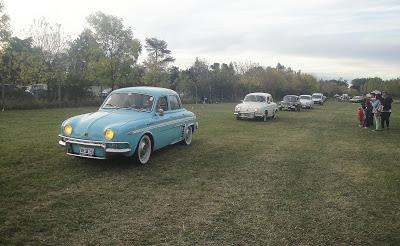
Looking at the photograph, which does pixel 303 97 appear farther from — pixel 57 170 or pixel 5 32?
pixel 57 170

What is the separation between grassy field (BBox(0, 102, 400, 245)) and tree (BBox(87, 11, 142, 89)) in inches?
1048

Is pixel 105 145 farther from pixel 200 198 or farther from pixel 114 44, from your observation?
pixel 114 44

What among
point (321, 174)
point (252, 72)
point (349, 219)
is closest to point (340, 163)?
point (321, 174)

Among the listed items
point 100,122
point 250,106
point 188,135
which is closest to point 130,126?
point 100,122

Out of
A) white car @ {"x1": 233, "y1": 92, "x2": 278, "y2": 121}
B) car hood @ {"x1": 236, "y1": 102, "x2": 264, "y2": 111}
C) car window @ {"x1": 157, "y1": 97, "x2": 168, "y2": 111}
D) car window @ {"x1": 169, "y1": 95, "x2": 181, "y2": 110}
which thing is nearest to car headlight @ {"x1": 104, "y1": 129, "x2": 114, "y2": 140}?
car window @ {"x1": 157, "y1": 97, "x2": 168, "y2": 111}

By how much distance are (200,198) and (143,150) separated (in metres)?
2.80

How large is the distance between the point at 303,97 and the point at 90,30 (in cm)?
2317

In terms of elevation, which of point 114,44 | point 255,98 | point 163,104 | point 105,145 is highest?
point 114,44

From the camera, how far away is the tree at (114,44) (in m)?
35.5

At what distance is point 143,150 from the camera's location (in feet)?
28.2

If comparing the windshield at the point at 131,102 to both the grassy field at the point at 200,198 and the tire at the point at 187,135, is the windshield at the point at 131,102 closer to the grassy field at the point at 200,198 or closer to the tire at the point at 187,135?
the grassy field at the point at 200,198

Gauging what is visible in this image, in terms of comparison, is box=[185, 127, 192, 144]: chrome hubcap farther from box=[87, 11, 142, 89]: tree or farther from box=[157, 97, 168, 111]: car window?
box=[87, 11, 142, 89]: tree

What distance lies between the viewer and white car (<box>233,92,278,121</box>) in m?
21.3

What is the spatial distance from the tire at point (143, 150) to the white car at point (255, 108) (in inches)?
522
